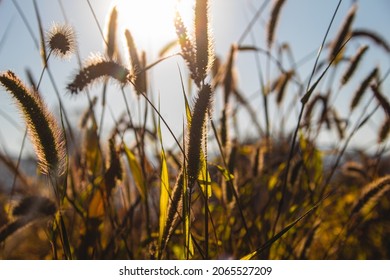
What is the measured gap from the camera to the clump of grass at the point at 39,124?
1.22m

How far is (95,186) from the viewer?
6.94ft

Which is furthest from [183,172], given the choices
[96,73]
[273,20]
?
[273,20]

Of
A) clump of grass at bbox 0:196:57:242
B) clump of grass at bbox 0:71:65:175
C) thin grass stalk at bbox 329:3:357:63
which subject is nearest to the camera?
clump of grass at bbox 0:71:65:175

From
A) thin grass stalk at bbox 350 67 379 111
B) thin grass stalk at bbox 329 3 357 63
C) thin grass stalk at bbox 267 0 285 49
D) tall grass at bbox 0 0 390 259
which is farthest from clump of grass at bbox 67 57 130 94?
thin grass stalk at bbox 350 67 379 111

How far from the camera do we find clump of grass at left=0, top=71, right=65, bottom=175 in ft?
4.01

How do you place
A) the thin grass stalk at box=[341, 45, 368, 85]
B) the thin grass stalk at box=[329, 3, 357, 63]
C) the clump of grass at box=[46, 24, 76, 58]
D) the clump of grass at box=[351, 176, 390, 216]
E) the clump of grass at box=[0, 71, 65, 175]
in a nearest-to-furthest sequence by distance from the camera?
1. the clump of grass at box=[0, 71, 65, 175]
2. the clump of grass at box=[46, 24, 76, 58]
3. the clump of grass at box=[351, 176, 390, 216]
4. the thin grass stalk at box=[329, 3, 357, 63]
5. the thin grass stalk at box=[341, 45, 368, 85]

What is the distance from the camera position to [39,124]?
126cm

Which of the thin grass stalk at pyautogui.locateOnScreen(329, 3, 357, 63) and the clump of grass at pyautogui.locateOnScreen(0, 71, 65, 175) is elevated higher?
the thin grass stalk at pyautogui.locateOnScreen(329, 3, 357, 63)

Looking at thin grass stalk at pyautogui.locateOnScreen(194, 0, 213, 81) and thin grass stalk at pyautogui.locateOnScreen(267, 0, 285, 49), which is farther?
thin grass stalk at pyautogui.locateOnScreen(267, 0, 285, 49)

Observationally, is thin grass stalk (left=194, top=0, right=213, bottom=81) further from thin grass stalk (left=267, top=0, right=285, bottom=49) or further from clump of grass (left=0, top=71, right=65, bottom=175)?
thin grass stalk (left=267, top=0, right=285, bottom=49)

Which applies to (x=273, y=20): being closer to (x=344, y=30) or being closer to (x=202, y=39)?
(x=344, y=30)
